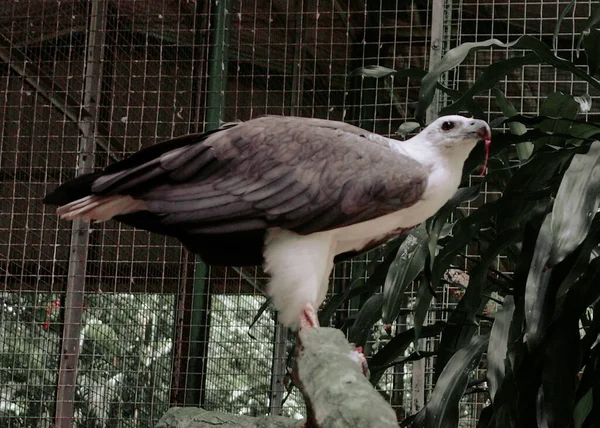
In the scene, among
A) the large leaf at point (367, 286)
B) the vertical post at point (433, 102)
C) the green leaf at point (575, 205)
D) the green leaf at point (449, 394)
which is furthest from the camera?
the vertical post at point (433, 102)

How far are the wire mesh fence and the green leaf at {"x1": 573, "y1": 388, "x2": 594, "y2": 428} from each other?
1459mm

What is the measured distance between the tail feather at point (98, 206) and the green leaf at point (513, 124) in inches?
55.0

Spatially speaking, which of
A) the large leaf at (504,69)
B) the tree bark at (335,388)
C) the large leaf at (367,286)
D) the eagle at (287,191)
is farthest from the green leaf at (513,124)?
the tree bark at (335,388)

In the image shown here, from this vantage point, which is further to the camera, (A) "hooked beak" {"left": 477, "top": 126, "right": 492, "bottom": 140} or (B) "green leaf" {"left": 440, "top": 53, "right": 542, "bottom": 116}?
(B) "green leaf" {"left": 440, "top": 53, "right": 542, "bottom": 116}

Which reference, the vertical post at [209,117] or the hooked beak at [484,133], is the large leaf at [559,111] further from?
the vertical post at [209,117]

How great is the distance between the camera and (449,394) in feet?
9.80

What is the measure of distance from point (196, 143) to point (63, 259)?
2.23m

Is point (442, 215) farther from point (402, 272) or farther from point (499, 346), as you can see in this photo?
point (499, 346)

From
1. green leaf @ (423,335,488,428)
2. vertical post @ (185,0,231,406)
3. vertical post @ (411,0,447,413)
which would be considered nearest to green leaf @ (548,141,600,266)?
green leaf @ (423,335,488,428)

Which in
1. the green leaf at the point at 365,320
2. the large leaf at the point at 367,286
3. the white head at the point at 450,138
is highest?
the white head at the point at 450,138

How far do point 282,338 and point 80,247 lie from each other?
968mm

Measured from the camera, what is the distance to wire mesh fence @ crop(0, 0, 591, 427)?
4590mm

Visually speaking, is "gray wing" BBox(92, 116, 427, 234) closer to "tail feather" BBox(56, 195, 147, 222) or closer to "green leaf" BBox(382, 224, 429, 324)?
"tail feather" BBox(56, 195, 147, 222)

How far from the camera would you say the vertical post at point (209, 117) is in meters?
4.45
